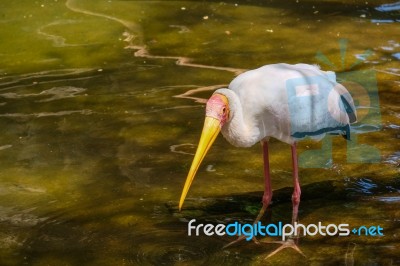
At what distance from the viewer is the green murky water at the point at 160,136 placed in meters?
4.93

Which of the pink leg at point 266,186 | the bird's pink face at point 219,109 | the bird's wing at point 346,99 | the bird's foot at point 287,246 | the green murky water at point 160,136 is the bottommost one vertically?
the green murky water at point 160,136

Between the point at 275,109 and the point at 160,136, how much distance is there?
5.81 feet

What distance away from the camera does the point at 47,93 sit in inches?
283

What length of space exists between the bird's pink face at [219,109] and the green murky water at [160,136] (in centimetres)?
69

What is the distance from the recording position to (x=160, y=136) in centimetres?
637

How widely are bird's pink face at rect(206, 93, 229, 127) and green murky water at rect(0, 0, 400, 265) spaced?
0.69m

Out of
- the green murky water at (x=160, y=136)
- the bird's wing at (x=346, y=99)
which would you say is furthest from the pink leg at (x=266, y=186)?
the bird's wing at (x=346, y=99)

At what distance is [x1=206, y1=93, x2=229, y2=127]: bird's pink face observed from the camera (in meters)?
4.57

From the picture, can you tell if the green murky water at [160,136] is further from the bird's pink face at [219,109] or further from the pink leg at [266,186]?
the bird's pink face at [219,109]

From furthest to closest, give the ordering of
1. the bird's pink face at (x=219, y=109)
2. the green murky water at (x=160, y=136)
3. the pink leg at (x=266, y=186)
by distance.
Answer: the pink leg at (x=266, y=186) < the green murky water at (x=160, y=136) < the bird's pink face at (x=219, y=109)

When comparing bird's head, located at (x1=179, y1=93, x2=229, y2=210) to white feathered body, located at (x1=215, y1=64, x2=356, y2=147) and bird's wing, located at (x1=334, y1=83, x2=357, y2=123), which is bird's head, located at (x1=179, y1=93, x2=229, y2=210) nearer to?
white feathered body, located at (x1=215, y1=64, x2=356, y2=147)

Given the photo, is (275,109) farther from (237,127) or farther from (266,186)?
(266,186)

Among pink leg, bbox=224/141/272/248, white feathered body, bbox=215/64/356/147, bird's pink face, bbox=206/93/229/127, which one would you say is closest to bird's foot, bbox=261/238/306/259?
pink leg, bbox=224/141/272/248

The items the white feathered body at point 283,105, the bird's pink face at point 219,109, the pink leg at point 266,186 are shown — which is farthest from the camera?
the pink leg at point 266,186
